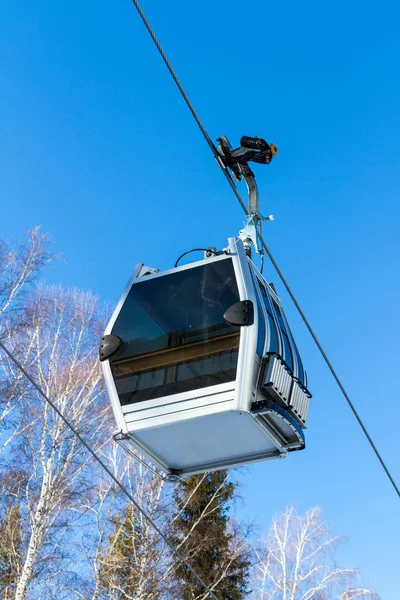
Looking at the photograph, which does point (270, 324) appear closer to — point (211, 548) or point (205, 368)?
point (205, 368)

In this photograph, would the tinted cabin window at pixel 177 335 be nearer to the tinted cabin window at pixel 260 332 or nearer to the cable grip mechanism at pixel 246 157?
the tinted cabin window at pixel 260 332

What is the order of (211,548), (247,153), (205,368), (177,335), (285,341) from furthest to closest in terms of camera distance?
(211,548) → (247,153) → (285,341) → (177,335) → (205,368)

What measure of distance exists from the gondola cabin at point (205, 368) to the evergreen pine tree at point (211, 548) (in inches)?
436

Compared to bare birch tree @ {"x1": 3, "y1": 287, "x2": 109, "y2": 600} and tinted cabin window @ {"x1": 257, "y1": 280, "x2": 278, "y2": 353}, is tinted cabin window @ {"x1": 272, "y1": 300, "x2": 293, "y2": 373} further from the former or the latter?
bare birch tree @ {"x1": 3, "y1": 287, "x2": 109, "y2": 600}

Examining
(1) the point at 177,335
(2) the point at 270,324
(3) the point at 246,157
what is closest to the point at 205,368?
(1) the point at 177,335

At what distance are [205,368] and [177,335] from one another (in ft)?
1.15

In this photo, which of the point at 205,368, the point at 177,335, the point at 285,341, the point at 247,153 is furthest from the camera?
the point at 247,153

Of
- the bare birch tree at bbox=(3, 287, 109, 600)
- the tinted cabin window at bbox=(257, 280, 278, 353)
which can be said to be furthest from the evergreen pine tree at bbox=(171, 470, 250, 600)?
the tinted cabin window at bbox=(257, 280, 278, 353)

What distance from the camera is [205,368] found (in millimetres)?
4590

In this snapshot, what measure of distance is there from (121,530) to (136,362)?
31.4ft

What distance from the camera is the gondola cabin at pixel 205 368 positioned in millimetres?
4516

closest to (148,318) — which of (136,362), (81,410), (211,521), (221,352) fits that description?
(136,362)

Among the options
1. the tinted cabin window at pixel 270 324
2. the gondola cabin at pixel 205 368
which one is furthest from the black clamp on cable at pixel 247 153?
the tinted cabin window at pixel 270 324

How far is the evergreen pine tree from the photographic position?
15852 mm
